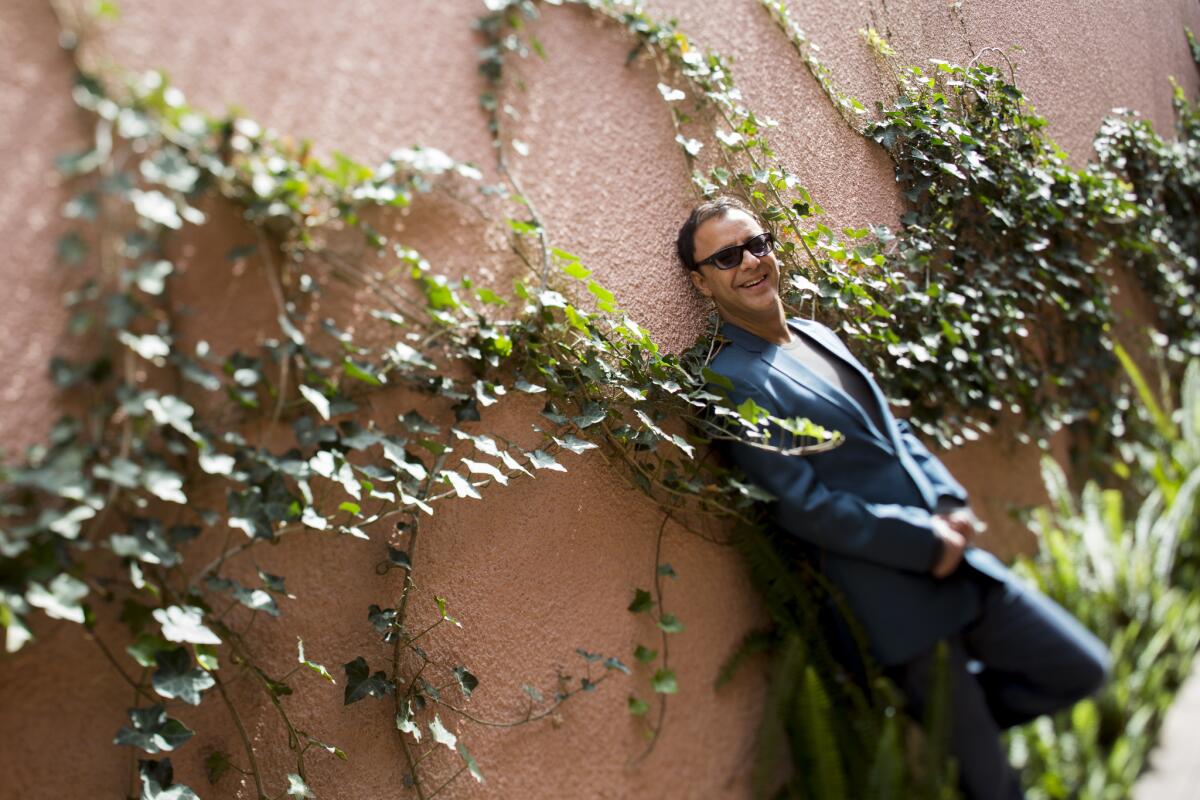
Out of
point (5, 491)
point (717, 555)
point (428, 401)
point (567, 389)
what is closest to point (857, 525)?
point (717, 555)

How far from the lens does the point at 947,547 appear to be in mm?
2377

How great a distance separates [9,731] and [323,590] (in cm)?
58

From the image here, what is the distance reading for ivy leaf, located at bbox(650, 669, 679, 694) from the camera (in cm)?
255

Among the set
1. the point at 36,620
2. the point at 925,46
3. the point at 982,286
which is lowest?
the point at 36,620

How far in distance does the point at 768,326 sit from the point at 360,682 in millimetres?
1316

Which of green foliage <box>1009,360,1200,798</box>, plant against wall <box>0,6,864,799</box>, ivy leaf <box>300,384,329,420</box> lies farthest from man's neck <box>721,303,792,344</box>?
green foliage <box>1009,360,1200,798</box>

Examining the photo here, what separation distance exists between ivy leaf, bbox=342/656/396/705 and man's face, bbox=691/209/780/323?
126 centimetres

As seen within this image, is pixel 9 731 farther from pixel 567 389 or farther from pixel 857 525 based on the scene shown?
pixel 857 525

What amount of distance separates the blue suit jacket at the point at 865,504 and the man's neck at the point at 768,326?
3 centimetres

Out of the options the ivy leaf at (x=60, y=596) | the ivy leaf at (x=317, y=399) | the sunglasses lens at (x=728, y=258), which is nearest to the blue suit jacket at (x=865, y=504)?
the sunglasses lens at (x=728, y=258)

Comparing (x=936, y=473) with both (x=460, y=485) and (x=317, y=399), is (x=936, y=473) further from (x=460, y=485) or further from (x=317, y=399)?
(x=317, y=399)

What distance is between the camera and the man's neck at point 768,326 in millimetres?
2670

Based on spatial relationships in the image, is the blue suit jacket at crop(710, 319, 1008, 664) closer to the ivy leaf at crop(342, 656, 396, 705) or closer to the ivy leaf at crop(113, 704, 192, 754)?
Answer: the ivy leaf at crop(342, 656, 396, 705)

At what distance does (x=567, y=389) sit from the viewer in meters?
2.38
